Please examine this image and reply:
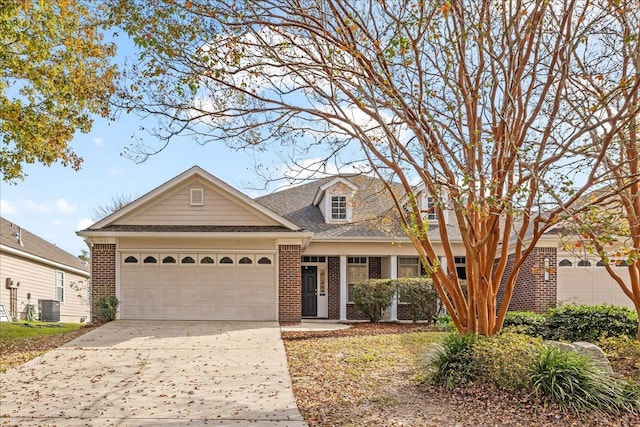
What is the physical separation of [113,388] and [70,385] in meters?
0.81

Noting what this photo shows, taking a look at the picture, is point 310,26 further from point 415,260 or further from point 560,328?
point 415,260

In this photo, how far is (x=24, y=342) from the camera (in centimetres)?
1443

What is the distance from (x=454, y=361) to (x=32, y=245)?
23.0m

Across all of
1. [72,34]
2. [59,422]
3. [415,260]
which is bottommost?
[59,422]

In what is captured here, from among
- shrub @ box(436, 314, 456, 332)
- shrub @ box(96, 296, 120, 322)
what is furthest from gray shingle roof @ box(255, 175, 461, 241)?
shrub @ box(96, 296, 120, 322)

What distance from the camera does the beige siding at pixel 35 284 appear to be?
76.9ft

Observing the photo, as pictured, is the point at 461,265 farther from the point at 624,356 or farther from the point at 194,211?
the point at 624,356

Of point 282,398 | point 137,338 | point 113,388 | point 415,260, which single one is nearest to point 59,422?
point 113,388

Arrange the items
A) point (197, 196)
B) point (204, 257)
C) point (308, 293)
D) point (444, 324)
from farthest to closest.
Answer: point (308, 293)
point (197, 196)
point (204, 257)
point (444, 324)

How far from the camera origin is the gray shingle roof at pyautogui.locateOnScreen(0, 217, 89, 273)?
24.5 meters

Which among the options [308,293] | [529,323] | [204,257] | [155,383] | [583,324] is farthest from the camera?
[308,293]

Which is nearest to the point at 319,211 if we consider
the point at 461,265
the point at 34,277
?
the point at 461,265

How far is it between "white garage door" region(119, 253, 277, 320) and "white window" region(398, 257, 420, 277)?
5.82 metres

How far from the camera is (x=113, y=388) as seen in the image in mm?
9812
